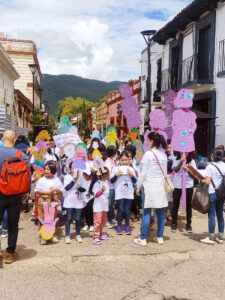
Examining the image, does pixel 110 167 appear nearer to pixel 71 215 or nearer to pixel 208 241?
pixel 71 215

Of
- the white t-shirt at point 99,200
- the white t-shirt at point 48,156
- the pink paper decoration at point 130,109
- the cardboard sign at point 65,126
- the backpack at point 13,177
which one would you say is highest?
the pink paper decoration at point 130,109

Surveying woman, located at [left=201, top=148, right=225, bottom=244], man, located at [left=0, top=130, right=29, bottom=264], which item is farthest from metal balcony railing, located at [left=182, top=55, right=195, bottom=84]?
man, located at [left=0, top=130, right=29, bottom=264]

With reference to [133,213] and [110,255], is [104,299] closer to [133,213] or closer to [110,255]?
[110,255]

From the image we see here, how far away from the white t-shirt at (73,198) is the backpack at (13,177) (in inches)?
40.3

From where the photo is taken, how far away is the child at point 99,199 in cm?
559

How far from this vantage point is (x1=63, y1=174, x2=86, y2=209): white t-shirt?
18.0 feet

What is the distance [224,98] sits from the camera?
12898 millimetres

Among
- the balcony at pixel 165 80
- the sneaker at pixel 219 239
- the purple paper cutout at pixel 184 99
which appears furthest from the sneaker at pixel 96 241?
the balcony at pixel 165 80

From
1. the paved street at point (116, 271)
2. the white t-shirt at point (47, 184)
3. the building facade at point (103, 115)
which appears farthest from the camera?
the building facade at point (103, 115)

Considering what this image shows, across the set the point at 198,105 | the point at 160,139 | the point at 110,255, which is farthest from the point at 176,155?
the point at 198,105

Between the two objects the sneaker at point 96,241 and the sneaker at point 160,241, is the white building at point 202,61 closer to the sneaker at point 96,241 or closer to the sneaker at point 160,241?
the sneaker at point 160,241

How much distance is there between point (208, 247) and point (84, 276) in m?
2.16

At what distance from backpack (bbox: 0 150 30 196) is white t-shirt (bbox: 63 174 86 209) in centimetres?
102

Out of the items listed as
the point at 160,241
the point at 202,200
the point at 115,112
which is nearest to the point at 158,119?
the point at 202,200
